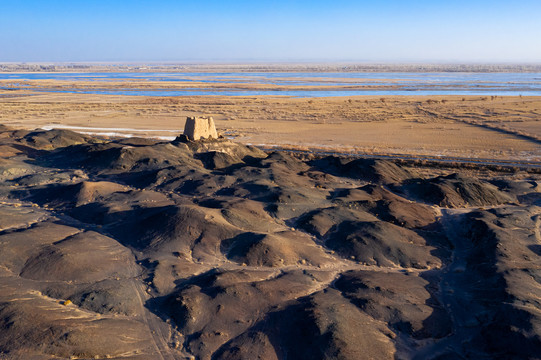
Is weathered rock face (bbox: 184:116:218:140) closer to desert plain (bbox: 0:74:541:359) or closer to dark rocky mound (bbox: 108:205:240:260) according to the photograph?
desert plain (bbox: 0:74:541:359)

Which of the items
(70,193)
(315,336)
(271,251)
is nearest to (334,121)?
(70,193)

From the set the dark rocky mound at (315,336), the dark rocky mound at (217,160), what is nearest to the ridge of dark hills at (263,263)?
the dark rocky mound at (315,336)

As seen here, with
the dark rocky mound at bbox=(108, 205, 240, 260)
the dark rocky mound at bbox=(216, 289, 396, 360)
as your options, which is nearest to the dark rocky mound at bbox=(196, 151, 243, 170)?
the dark rocky mound at bbox=(108, 205, 240, 260)

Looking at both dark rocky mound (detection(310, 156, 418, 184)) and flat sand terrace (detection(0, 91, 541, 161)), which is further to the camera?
flat sand terrace (detection(0, 91, 541, 161))

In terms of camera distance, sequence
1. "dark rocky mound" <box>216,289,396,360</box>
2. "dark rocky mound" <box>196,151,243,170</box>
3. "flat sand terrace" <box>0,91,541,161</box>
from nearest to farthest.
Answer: "dark rocky mound" <box>216,289,396,360</box> < "dark rocky mound" <box>196,151,243,170</box> < "flat sand terrace" <box>0,91,541,161</box>

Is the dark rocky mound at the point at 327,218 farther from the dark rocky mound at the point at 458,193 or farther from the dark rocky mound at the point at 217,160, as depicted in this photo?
the dark rocky mound at the point at 217,160

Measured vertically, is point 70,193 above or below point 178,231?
below

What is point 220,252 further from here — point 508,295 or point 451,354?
point 508,295

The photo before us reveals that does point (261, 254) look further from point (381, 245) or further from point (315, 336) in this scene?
point (315, 336)
